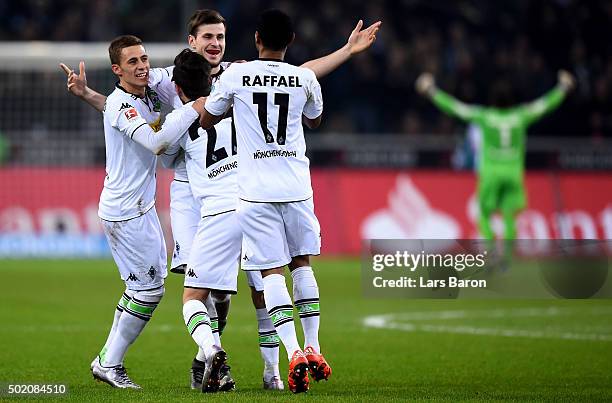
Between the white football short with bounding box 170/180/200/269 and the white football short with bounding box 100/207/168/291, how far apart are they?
0.13 m

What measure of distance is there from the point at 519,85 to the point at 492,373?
1670cm

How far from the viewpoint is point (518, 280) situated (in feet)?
51.4

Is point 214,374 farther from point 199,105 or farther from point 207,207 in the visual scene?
point 199,105

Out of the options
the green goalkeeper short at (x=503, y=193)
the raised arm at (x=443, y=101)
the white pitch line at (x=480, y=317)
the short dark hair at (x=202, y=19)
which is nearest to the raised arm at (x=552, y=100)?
the raised arm at (x=443, y=101)

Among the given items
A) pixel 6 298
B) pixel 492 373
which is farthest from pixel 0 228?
pixel 492 373

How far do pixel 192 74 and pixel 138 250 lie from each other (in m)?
1.25

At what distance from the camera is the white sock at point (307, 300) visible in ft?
25.5

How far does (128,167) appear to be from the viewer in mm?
8344

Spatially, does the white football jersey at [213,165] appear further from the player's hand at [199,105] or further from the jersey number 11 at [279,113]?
the jersey number 11 at [279,113]

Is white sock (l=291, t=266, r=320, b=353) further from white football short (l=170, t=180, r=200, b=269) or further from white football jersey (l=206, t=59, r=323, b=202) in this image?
white football short (l=170, t=180, r=200, b=269)

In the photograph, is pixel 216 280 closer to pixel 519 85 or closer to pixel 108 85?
pixel 108 85

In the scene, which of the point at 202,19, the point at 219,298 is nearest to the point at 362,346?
the point at 219,298

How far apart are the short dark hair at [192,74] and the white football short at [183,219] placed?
0.69 m

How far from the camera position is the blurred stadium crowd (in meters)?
24.3
